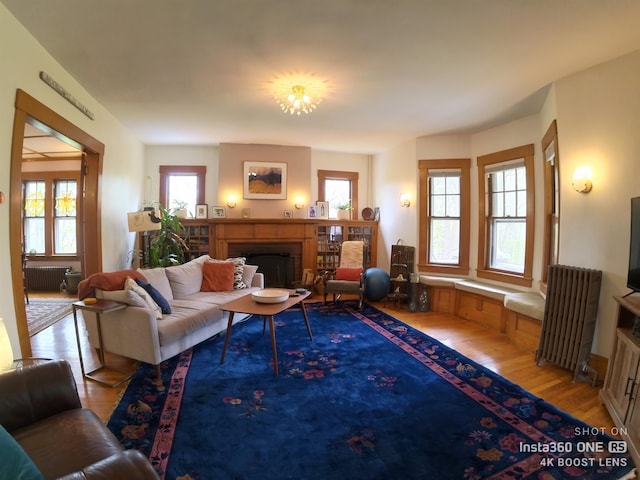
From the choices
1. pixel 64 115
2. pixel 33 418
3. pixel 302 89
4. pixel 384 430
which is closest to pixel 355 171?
pixel 302 89

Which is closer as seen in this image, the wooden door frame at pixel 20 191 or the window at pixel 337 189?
the wooden door frame at pixel 20 191

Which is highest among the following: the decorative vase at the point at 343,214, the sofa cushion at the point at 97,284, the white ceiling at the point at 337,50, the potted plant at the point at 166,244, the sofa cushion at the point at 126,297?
the white ceiling at the point at 337,50

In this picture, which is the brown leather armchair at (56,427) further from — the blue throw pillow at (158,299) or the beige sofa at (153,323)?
the blue throw pillow at (158,299)

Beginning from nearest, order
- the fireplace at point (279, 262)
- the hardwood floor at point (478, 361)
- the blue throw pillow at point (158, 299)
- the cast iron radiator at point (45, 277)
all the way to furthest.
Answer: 1. the hardwood floor at point (478, 361)
2. the blue throw pillow at point (158, 299)
3. the fireplace at point (279, 262)
4. the cast iron radiator at point (45, 277)

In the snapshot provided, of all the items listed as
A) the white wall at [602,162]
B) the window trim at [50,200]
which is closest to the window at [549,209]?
the white wall at [602,162]

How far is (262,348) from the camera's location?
3.21m

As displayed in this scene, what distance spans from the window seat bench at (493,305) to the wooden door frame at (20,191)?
4603 mm

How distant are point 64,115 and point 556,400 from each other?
16.5ft

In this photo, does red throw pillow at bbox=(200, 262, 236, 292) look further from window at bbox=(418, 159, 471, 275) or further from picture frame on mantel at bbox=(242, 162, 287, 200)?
window at bbox=(418, 159, 471, 275)

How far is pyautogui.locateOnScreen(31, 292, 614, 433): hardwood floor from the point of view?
2223 mm

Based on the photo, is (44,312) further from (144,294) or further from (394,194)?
(394,194)

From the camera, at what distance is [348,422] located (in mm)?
2020

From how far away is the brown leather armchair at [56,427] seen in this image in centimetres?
104

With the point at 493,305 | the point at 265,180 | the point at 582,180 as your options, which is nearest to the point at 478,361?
the point at 493,305
